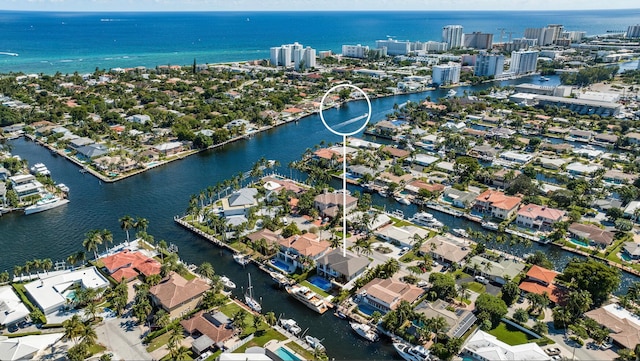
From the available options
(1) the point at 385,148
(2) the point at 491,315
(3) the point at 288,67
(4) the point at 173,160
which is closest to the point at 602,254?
(2) the point at 491,315

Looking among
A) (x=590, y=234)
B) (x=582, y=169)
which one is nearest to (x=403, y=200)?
(x=590, y=234)

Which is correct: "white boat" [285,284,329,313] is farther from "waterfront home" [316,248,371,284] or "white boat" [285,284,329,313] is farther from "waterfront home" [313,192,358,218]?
"waterfront home" [313,192,358,218]

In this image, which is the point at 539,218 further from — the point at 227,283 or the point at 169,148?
the point at 169,148

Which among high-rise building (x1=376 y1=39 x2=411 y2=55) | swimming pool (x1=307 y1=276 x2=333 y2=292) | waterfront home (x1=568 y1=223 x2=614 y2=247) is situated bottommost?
swimming pool (x1=307 y1=276 x2=333 y2=292)

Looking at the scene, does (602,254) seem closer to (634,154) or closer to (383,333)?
(383,333)

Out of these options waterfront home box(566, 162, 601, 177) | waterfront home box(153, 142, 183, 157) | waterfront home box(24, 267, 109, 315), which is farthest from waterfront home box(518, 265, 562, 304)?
waterfront home box(153, 142, 183, 157)

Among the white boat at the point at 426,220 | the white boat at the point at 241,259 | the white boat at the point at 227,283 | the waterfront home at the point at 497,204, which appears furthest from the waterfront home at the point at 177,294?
the waterfront home at the point at 497,204
